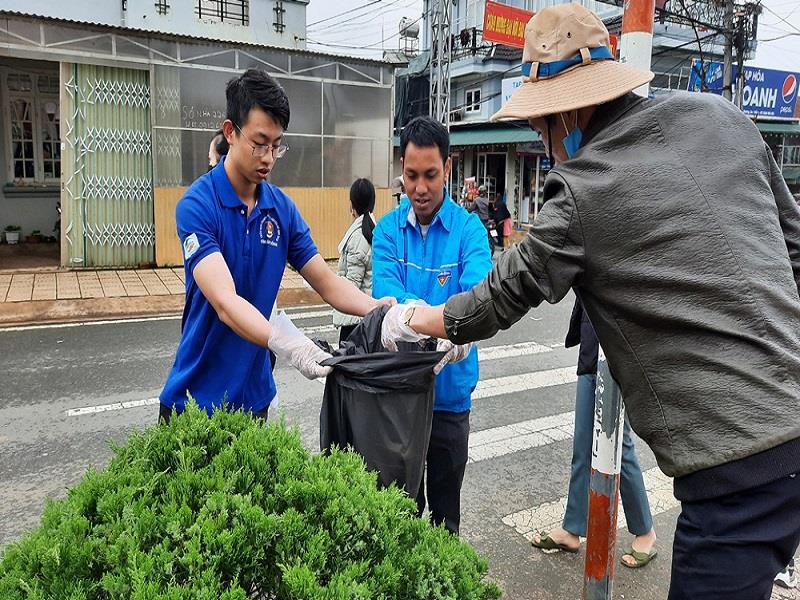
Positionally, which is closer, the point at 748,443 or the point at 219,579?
the point at 219,579

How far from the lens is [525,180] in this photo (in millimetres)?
22562

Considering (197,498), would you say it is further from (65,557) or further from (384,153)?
(384,153)

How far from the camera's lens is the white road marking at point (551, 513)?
369cm

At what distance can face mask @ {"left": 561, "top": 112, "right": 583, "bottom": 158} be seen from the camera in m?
1.85

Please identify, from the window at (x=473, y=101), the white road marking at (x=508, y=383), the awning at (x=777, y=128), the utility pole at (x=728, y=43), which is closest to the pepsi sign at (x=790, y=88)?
the awning at (x=777, y=128)

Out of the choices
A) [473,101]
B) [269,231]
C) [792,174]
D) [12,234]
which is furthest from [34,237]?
[792,174]

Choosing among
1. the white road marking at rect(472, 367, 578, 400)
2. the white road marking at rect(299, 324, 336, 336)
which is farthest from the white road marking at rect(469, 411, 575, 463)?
the white road marking at rect(299, 324, 336, 336)

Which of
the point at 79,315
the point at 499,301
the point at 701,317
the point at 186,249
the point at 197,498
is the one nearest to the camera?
the point at 197,498

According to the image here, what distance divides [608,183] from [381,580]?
1.02 m

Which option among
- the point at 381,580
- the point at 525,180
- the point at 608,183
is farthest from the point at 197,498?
the point at 525,180

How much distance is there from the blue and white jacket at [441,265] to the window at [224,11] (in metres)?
19.8

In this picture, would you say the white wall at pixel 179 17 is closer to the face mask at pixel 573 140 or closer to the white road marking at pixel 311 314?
the white road marking at pixel 311 314

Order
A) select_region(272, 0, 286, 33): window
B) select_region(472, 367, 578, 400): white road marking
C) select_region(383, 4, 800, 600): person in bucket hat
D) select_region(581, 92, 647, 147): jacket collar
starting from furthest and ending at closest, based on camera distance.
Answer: select_region(272, 0, 286, 33): window → select_region(472, 367, 578, 400): white road marking → select_region(581, 92, 647, 147): jacket collar → select_region(383, 4, 800, 600): person in bucket hat

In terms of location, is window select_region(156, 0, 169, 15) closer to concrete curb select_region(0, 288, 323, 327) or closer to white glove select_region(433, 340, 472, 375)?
concrete curb select_region(0, 288, 323, 327)
